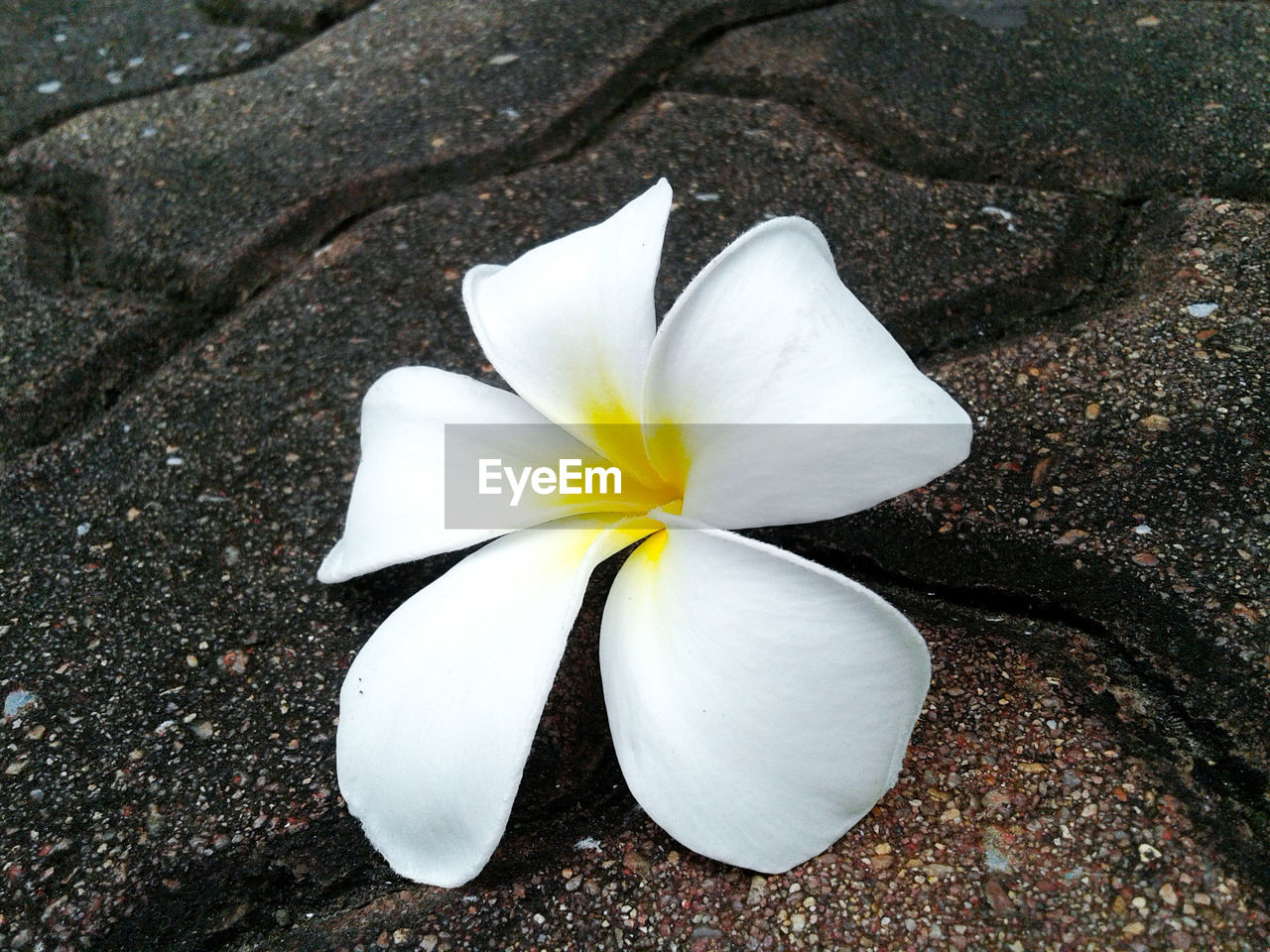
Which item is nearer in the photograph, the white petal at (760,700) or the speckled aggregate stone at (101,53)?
the white petal at (760,700)

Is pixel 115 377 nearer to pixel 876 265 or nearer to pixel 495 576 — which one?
pixel 495 576

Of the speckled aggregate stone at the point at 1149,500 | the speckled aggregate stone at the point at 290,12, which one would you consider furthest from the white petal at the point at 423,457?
the speckled aggregate stone at the point at 290,12

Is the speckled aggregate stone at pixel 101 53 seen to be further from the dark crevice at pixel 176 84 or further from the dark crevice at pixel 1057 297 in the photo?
the dark crevice at pixel 1057 297

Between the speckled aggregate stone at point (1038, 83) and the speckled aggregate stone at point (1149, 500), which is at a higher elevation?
the speckled aggregate stone at point (1038, 83)

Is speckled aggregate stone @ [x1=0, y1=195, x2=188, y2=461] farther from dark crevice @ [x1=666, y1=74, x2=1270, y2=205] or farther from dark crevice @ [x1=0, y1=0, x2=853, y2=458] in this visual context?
dark crevice @ [x1=666, y1=74, x2=1270, y2=205]

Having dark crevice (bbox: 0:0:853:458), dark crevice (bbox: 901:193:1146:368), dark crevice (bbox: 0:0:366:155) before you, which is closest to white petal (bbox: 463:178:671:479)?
dark crevice (bbox: 901:193:1146:368)

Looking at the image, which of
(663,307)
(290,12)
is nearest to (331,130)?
(290,12)
